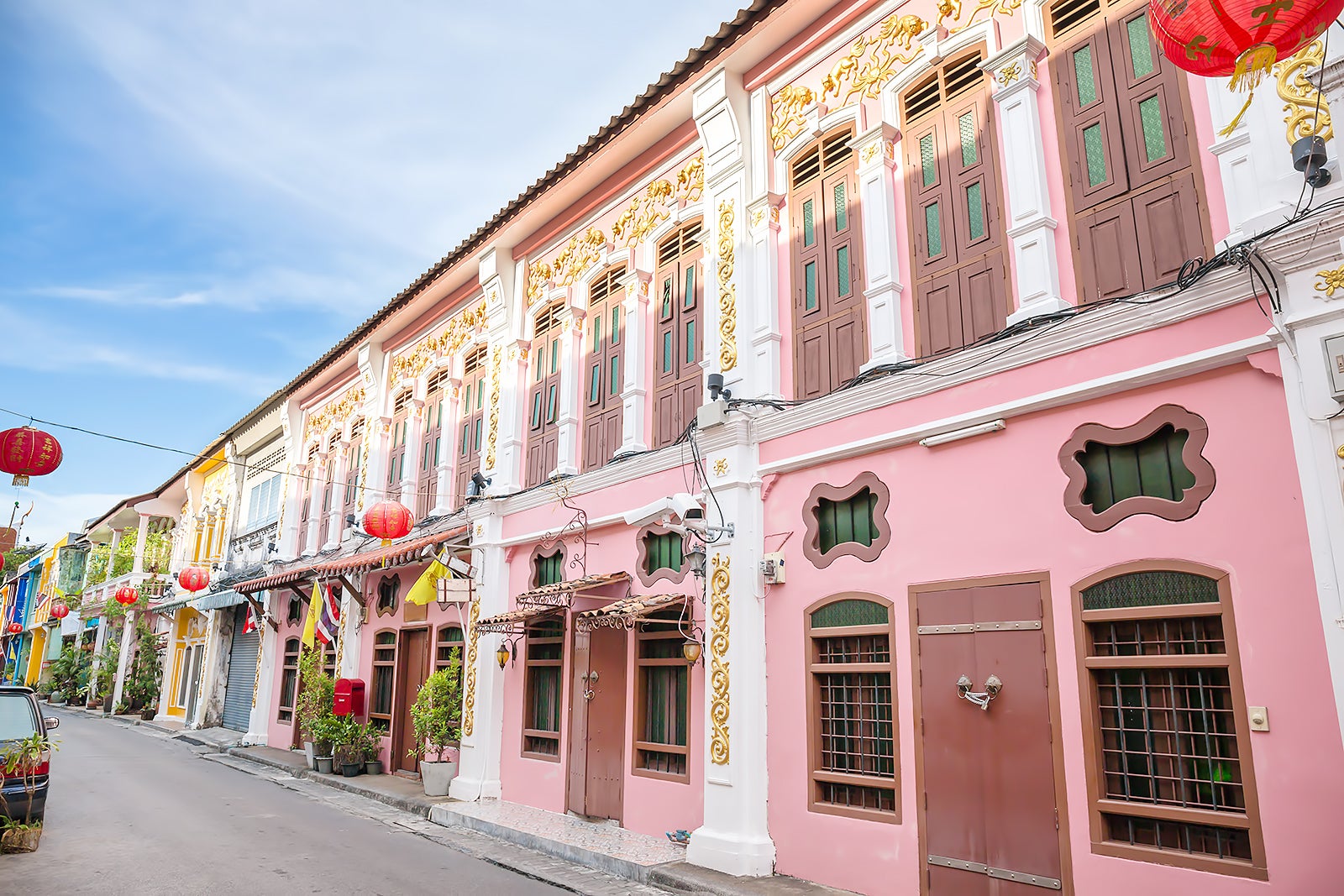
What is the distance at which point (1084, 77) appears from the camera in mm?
7352

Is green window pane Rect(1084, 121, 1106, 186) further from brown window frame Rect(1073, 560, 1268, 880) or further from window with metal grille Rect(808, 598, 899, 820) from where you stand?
window with metal grille Rect(808, 598, 899, 820)

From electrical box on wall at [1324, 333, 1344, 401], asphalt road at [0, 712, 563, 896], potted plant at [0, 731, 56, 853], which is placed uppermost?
electrical box on wall at [1324, 333, 1344, 401]

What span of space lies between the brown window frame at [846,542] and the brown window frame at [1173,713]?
6.30 ft

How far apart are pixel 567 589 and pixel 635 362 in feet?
10.2

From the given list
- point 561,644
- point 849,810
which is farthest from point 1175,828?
point 561,644

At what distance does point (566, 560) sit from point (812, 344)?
493cm

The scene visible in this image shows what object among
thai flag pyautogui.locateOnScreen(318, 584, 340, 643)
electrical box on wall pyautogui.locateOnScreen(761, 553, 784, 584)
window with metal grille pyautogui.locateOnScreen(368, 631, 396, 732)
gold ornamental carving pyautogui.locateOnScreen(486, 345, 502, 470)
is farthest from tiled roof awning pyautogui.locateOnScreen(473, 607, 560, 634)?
thai flag pyautogui.locateOnScreen(318, 584, 340, 643)

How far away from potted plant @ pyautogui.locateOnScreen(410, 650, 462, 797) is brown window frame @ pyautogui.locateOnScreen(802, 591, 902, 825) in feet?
22.4

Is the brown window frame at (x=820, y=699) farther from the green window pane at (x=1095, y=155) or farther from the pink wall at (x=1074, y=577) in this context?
the green window pane at (x=1095, y=155)

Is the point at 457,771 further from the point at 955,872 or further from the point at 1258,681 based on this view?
the point at 1258,681

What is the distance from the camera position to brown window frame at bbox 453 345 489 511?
1497 centimetres

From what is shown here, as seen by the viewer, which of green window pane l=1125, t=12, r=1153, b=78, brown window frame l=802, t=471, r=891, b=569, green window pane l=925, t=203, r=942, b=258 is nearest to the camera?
green window pane l=1125, t=12, r=1153, b=78

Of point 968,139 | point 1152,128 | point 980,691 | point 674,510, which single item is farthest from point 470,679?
point 1152,128

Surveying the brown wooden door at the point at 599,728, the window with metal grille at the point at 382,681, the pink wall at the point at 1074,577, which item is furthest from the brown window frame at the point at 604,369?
the window with metal grille at the point at 382,681
